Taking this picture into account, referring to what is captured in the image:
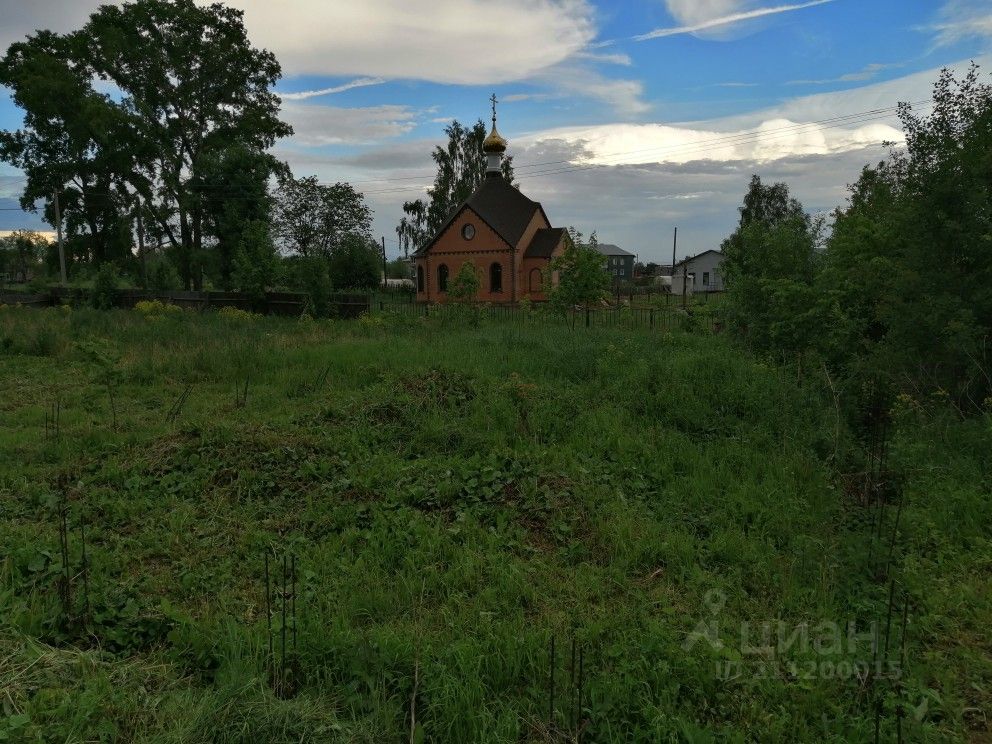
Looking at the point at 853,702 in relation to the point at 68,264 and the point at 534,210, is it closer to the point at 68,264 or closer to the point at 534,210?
the point at 534,210

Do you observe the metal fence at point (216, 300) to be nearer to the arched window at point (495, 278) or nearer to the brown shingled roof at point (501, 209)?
the arched window at point (495, 278)

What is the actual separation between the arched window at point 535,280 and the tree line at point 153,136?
12.1m

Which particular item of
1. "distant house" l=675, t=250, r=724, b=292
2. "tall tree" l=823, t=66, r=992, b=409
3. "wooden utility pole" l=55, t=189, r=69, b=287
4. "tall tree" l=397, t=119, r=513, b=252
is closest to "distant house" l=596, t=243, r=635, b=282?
"distant house" l=675, t=250, r=724, b=292

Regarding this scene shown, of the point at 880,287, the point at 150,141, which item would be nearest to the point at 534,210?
the point at 150,141

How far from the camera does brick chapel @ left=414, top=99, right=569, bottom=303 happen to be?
3247 cm

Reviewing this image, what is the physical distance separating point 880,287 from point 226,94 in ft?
107

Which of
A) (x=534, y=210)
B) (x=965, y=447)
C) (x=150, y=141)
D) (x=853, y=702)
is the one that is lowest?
(x=853, y=702)

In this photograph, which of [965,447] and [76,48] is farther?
[76,48]

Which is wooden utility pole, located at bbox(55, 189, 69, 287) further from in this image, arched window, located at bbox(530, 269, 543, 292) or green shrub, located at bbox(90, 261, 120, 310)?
arched window, located at bbox(530, 269, 543, 292)

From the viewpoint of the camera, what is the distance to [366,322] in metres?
18.1

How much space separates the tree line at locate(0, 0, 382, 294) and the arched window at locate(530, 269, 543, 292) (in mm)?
12105

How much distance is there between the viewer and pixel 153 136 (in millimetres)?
30234

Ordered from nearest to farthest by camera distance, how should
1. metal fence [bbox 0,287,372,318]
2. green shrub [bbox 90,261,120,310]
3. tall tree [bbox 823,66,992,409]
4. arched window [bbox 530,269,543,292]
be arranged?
tall tree [bbox 823,66,992,409], metal fence [bbox 0,287,372,318], green shrub [bbox 90,261,120,310], arched window [bbox 530,269,543,292]

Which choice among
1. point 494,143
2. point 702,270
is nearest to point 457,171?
point 494,143
